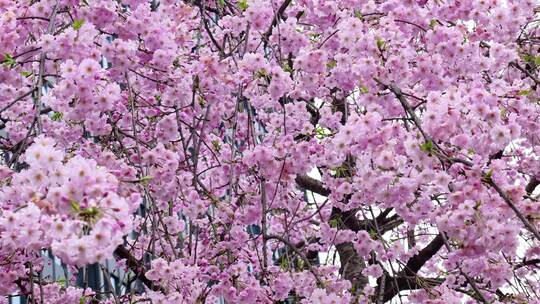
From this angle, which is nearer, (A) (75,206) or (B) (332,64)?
(A) (75,206)

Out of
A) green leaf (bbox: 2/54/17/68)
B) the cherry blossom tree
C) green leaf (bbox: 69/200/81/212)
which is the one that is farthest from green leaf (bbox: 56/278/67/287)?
green leaf (bbox: 69/200/81/212)

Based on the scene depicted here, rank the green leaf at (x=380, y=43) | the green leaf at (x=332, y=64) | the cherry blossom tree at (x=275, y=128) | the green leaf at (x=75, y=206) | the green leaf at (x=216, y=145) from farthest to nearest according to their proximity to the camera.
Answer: the green leaf at (x=216, y=145), the green leaf at (x=332, y=64), the green leaf at (x=380, y=43), the cherry blossom tree at (x=275, y=128), the green leaf at (x=75, y=206)

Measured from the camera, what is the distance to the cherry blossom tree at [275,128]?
3.36 metres

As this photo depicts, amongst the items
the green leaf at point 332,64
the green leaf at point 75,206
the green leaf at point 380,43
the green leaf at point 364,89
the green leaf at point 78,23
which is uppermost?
the green leaf at point 332,64

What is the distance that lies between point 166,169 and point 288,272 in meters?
1.40

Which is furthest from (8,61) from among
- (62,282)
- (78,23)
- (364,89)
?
(62,282)

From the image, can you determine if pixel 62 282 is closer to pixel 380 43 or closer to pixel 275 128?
pixel 275 128

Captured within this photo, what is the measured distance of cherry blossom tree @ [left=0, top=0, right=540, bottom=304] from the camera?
3361 millimetres

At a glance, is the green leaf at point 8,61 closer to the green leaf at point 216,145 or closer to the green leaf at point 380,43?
the green leaf at point 380,43

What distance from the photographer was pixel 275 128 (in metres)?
5.27

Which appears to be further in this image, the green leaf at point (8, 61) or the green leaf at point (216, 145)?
the green leaf at point (216, 145)

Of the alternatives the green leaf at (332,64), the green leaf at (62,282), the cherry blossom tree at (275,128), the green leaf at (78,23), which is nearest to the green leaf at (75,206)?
the cherry blossom tree at (275,128)

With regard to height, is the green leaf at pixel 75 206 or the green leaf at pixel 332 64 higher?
the green leaf at pixel 332 64

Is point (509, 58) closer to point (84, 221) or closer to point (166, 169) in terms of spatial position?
point (166, 169)
